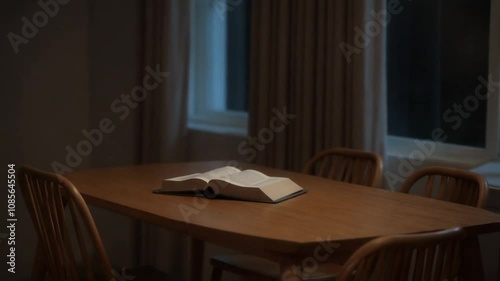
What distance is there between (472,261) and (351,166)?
94cm

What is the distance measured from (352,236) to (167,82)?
217cm

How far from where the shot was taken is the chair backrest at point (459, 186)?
2236mm

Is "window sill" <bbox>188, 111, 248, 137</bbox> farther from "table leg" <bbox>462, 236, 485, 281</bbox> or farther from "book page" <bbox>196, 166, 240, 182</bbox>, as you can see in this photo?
"table leg" <bbox>462, 236, 485, 281</bbox>

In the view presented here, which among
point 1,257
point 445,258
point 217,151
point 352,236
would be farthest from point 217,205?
point 1,257

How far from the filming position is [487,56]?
2.81 meters

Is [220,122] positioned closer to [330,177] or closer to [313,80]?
[313,80]

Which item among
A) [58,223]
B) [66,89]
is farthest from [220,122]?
[58,223]

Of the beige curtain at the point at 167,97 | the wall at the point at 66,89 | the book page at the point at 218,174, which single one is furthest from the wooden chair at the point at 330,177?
the wall at the point at 66,89

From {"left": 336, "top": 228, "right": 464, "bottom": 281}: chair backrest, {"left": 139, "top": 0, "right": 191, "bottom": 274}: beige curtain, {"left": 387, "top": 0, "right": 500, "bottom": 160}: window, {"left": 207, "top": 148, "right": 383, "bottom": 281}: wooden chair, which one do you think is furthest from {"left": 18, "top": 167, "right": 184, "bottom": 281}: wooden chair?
{"left": 139, "top": 0, "right": 191, "bottom": 274}: beige curtain

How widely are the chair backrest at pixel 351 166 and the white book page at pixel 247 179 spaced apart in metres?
0.49

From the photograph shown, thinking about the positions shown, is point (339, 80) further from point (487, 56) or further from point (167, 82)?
point (167, 82)

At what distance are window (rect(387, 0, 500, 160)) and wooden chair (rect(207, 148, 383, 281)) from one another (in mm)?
378

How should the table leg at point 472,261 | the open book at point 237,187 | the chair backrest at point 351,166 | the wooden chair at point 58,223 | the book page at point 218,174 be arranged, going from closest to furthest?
the table leg at point 472,261
the wooden chair at point 58,223
the open book at point 237,187
the book page at point 218,174
the chair backrest at point 351,166

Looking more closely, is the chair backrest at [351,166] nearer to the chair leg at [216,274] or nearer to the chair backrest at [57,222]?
the chair leg at [216,274]
